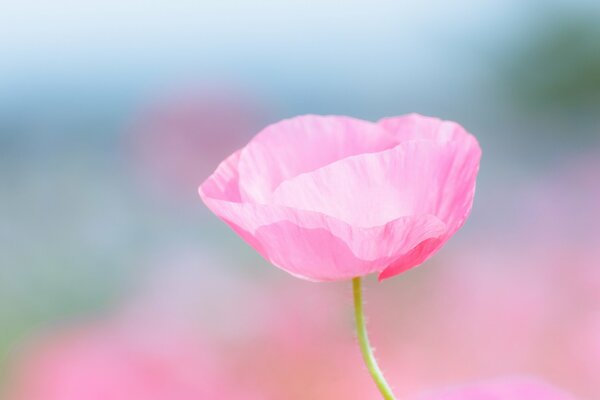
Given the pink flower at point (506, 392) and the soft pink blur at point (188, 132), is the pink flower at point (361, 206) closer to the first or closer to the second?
the pink flower at point (506, 392)

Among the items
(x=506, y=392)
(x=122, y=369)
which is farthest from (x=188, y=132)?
(x=506, y=392)

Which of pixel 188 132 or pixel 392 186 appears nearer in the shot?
pixel 392 186

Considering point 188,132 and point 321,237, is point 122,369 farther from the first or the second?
point 188,132

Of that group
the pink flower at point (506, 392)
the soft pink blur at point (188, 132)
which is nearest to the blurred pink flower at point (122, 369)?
the pink flower at point (506, 392)

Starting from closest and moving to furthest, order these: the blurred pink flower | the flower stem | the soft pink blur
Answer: the flower stem → the blurred pink flower → the soft pink blur

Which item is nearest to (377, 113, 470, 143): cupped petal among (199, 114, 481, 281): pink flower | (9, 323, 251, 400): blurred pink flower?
(199, 114, 481, 281): pink flower

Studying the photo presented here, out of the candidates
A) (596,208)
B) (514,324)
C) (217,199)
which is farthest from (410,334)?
(217,199)

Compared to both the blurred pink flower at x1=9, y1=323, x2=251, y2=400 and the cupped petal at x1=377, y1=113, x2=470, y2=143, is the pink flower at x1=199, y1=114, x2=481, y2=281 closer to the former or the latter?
the cupped petal at x1=377, y1=113, x2=470, y2=143
